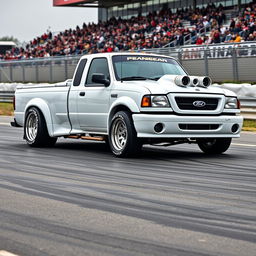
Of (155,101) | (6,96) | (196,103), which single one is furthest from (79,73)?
(6,96)

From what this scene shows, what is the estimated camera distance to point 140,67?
40.1 ft

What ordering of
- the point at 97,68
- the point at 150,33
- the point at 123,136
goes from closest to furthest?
the point at 123,136 → the point at 97,68 → the point at 150,33

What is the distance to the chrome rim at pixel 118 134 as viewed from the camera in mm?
11398

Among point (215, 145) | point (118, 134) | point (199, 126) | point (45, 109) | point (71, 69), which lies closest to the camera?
point (199, 126)

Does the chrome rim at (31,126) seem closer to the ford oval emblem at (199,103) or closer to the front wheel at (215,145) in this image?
the front wheel at (215,145)

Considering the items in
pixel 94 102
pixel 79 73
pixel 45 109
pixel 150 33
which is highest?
pixel 150 33

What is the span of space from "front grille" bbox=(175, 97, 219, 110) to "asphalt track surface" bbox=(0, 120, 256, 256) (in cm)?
83

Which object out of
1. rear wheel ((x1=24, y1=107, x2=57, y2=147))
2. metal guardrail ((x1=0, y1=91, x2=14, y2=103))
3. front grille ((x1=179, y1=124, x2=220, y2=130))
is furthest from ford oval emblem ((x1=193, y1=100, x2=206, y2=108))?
metal guardrail ((x1=0, y1=91, x2=14, y2=103))

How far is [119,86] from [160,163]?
1.65 m

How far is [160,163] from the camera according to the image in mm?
10680

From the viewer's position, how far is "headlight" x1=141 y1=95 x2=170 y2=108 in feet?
36.1

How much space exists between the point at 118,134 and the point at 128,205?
4676 mm

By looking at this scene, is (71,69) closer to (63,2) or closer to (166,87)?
(166,87)

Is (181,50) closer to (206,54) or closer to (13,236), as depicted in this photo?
(206,54)
